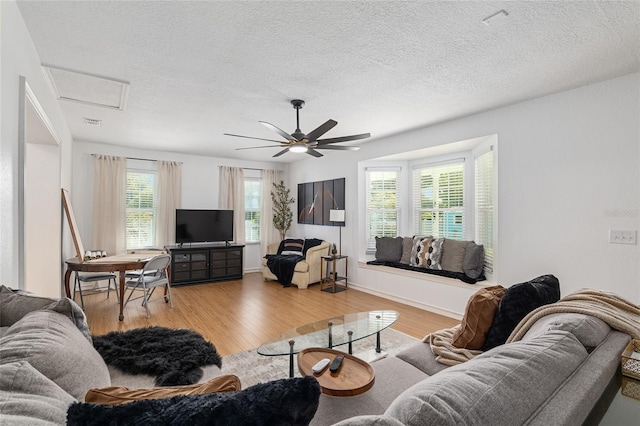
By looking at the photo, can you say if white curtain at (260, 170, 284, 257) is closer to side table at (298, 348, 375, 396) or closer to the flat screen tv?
the flat screen tv

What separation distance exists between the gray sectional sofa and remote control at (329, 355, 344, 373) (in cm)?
37

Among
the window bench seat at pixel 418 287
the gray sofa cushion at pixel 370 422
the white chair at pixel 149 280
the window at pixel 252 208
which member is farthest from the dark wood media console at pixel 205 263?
the gray sofa cushion at pixel 370 422

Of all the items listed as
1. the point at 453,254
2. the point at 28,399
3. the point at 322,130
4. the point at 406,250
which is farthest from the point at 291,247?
the point at 28,399

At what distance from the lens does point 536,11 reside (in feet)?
6.18

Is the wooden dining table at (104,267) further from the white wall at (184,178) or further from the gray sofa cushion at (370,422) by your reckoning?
the gray sofa cushion at (370,422)

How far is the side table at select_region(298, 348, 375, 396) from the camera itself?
159 centimetres

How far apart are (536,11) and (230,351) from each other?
355 centimetres

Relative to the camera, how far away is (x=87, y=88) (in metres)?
3.00

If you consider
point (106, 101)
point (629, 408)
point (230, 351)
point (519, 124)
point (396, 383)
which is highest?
point (106, 101)

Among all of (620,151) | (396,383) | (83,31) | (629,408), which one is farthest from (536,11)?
(83,31)

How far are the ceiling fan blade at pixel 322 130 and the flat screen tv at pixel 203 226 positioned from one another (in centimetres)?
381

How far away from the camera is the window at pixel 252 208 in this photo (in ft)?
23.3

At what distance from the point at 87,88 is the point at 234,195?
3.93 metres

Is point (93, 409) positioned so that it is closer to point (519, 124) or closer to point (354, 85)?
point (354, 85)
